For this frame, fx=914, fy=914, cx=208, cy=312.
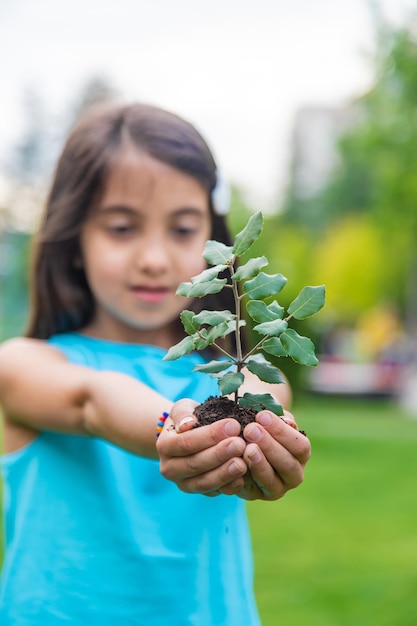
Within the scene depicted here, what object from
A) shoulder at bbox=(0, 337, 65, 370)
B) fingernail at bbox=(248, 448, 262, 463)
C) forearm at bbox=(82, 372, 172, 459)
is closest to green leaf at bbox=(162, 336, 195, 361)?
fingernail at bbox=(248, 448, 262, 463)

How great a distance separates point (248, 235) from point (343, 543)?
5786mm

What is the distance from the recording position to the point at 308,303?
1.54 m

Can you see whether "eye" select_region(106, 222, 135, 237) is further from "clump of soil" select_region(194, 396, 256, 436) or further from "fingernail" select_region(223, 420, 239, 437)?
"fingernail" select_region(223, 420, 239, 437)

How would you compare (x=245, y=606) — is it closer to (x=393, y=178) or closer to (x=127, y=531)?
(x=127, y=531)

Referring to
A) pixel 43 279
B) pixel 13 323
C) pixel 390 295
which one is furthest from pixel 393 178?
pixel 390 295

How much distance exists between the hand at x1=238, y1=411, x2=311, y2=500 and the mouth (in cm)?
77

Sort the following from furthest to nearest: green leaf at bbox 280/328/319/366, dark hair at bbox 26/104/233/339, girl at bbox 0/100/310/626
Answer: dark hair at bbox 26/104/233/339, girl at bbox 0/100/310/626, green leaf at bbox 280/328/319/366

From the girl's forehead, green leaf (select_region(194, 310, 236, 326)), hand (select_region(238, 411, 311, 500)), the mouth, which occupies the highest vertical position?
the girl's forehead

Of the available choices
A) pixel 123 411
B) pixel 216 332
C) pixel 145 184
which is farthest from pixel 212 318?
pixel 145 184

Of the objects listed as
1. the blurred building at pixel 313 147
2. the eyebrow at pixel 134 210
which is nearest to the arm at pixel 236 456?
the eyebrow at pixel 134 210

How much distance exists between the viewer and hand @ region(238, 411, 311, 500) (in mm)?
1544

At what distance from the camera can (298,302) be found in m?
1.54

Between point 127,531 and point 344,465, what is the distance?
8807mm

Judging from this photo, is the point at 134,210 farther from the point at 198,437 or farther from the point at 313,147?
the point at 313,147
